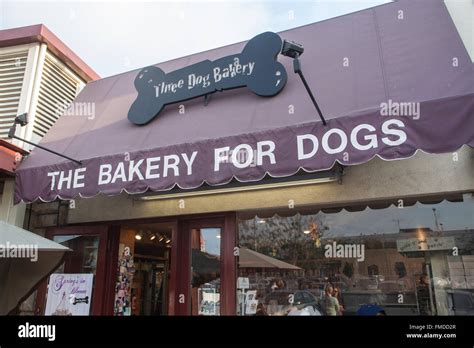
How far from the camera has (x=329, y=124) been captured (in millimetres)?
3482

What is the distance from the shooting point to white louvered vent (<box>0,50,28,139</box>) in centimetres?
640

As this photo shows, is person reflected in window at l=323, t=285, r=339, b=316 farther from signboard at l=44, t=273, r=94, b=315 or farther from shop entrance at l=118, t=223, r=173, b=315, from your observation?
signboard at l=44, t=273, r=94, b=315

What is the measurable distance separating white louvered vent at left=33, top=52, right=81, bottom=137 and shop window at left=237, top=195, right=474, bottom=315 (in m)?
4.19

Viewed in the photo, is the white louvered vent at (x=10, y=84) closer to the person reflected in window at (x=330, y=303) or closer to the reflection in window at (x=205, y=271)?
the reflection in window at (x=205, y=271)

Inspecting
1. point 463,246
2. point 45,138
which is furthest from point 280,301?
point 45,138

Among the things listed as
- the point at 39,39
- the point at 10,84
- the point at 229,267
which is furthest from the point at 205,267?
the point at 39,39

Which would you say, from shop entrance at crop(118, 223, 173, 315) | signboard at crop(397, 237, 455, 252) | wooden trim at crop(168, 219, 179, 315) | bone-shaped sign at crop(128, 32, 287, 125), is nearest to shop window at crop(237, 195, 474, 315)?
signboard at crop(397, 237, 455, 252)

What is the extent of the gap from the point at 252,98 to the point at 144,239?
3100mm

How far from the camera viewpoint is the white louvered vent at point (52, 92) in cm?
654

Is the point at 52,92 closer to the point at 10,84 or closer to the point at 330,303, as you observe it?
the point at 10,84

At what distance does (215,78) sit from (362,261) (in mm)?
3053

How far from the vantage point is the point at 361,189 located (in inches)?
169

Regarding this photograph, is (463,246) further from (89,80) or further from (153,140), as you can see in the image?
(89,80)
